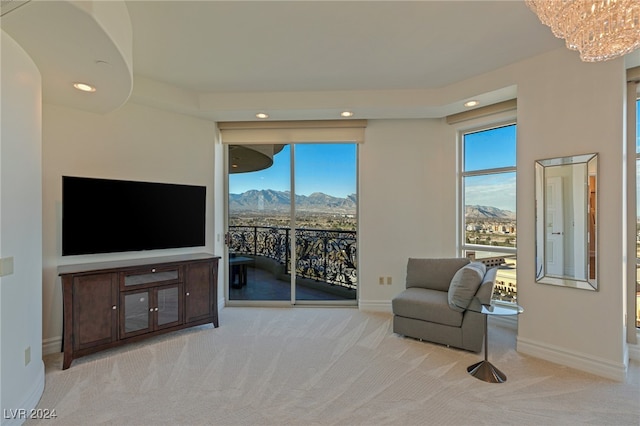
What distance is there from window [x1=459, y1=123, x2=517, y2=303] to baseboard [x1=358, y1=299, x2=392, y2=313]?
1.28 meters

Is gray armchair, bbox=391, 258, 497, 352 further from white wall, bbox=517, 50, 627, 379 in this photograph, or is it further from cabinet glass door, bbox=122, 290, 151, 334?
cabinet glass door, bbox=122, 290, 151, 334

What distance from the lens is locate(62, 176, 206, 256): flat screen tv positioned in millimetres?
3062

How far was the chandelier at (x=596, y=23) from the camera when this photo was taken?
160cm

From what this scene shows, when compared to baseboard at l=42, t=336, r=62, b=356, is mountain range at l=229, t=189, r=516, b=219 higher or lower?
higher

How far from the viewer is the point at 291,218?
4691 millimetres

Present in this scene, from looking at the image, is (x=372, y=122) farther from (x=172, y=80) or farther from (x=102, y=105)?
(x=102, y=105)

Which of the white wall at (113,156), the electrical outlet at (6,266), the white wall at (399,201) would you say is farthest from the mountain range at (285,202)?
the electrical outlet at (6,266)

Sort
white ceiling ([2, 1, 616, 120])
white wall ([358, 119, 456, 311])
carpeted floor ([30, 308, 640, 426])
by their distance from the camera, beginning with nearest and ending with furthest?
Answer: carpeted floor ([30, 308, 640, 426]) < white ceiling ([2, 1, 616, 120]) < white wall ([358, 119, 456, 311])

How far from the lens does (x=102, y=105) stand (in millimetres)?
3102

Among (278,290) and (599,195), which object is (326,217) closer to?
(278,290)

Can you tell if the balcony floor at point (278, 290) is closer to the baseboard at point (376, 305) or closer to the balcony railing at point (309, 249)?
the balcony railing at point (309, 249)

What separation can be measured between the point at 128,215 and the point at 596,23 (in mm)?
4054

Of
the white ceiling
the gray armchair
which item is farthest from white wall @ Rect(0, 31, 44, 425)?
the gray armchair

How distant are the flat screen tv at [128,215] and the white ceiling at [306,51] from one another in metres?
0.98
